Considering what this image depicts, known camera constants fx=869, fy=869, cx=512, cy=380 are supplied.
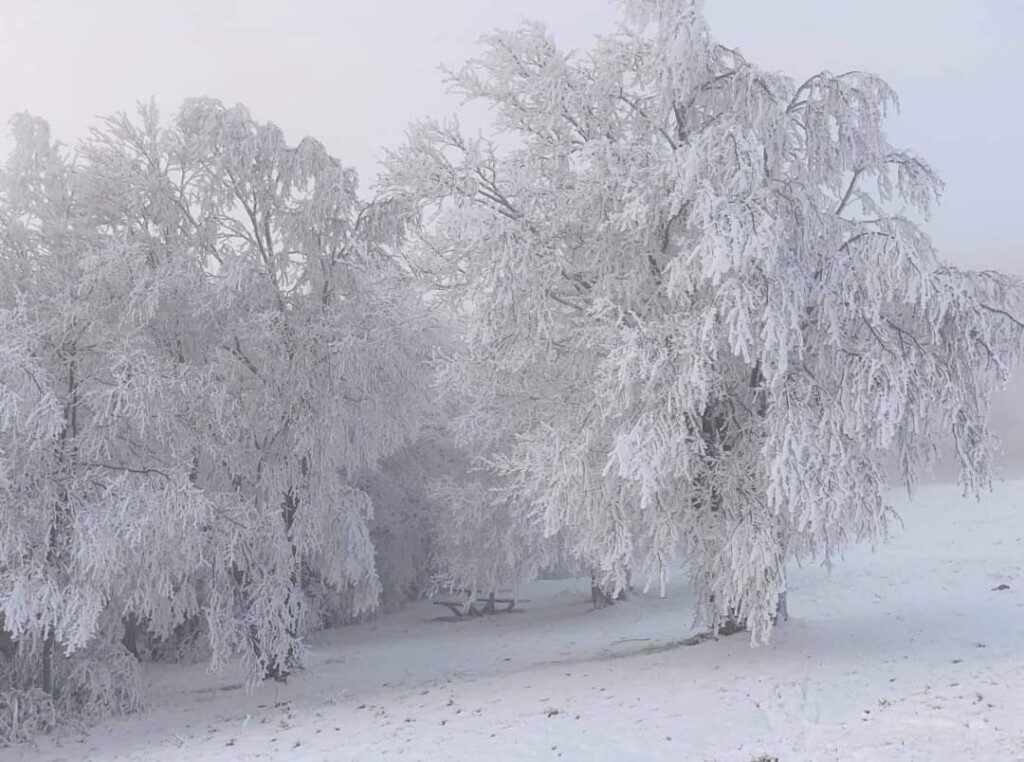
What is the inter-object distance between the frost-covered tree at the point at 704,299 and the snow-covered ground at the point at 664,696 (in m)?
1.46

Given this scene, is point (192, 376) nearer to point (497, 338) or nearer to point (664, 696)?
point (497, 338)

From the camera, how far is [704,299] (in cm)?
1208

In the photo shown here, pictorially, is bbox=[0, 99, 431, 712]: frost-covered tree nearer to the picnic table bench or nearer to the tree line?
the tree line

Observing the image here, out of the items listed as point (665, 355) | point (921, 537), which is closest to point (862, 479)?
point (665, 355)

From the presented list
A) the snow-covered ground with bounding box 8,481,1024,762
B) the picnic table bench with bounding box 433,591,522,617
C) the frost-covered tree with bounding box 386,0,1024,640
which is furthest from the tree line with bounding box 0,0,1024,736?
the picnic table bench with bounding box 433,591,522,617

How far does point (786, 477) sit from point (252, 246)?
415 inches

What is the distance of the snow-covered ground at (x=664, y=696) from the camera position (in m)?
8.95

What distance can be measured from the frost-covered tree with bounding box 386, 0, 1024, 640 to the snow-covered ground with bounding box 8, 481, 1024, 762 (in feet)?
4.79

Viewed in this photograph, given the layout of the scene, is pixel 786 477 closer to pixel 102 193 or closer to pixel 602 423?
pixel 602 423

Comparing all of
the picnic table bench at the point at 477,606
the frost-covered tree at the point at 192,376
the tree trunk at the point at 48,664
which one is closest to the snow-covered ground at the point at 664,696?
the tree trunk at the point at 48,664

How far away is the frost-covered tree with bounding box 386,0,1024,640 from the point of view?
11.1 metres

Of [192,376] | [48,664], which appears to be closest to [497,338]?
[192,376]

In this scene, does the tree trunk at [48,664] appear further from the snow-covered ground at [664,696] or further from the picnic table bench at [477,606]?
the picnic table bench at [477,606]

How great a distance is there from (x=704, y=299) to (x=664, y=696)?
5.28 meters
